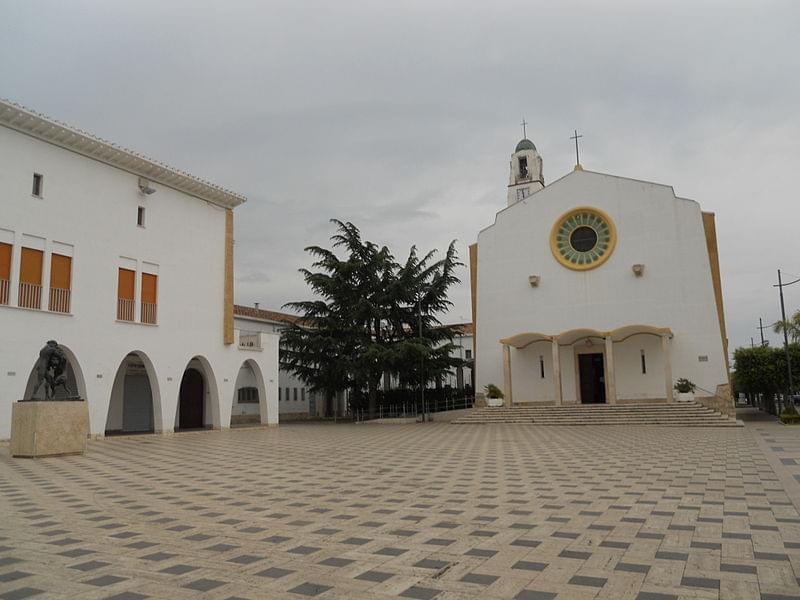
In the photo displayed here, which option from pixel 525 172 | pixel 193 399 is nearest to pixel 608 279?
pixel 193 399

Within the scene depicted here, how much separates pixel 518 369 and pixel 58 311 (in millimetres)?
20041

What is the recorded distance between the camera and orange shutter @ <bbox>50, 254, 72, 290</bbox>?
19656 millimetres

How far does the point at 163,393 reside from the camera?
2316 cm

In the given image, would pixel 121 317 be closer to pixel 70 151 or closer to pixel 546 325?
pixel 70 151

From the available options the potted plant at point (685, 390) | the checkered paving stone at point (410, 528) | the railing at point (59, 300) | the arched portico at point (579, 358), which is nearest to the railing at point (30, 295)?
the railing at point (59, 300)

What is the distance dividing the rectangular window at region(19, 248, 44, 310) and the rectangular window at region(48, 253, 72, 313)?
373 millimetres

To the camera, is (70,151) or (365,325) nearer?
(70,151)

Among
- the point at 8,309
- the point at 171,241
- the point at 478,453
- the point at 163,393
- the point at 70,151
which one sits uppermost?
the point at 70,151

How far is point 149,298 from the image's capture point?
23.1 meters

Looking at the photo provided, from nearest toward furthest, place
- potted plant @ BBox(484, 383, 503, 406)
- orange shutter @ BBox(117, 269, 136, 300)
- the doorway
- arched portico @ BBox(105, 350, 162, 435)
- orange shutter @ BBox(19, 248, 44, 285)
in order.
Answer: orange shutter @ BBox(19, 248, 44, 285) < orange shutter @ BBox(117, 269, 136, 300) < arched portico @ BBox(105, 350, 162, 435) < the doorway < potted plant @ BBox(484, 383, 503, 406)

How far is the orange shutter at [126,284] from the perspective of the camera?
22.0 metres

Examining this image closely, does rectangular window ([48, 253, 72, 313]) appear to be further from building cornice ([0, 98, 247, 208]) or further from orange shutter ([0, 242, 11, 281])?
building cornice ([0, 98, 247, 208])

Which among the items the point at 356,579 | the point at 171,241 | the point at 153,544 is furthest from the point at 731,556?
the point at 171,241

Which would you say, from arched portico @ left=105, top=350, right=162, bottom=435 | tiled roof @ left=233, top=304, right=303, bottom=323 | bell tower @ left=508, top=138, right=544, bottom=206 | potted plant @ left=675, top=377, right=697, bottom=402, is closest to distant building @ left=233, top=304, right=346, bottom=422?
tiled roof @ left=233, top=304, right=303, bottom=323
